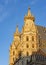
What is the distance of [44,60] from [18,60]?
Result: 48.9ft

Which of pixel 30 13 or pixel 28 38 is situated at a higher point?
pixel 30 13

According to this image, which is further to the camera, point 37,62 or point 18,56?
Answer: point 18,56

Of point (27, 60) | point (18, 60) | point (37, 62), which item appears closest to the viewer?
point (37, 62)

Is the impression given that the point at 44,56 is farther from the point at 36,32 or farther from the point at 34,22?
the point at 34,22

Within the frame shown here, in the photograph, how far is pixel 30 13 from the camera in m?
95.4

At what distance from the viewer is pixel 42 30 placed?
99.8 m

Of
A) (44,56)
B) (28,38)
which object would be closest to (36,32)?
(28,38)

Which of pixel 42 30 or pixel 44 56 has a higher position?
pixel 42 30

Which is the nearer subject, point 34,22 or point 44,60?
point 44,60

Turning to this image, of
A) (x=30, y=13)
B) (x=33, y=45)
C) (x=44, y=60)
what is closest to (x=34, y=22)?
(x=30, y=13)

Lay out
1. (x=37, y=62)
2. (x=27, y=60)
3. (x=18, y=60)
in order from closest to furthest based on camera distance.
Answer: (x=37, y=62) < (x=27, y=60) < (x=18, y=60)

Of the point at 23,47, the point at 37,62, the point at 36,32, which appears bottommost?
the point at 37,62

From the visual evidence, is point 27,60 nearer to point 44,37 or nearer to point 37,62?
point 37,62

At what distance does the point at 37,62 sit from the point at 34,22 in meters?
19.9
